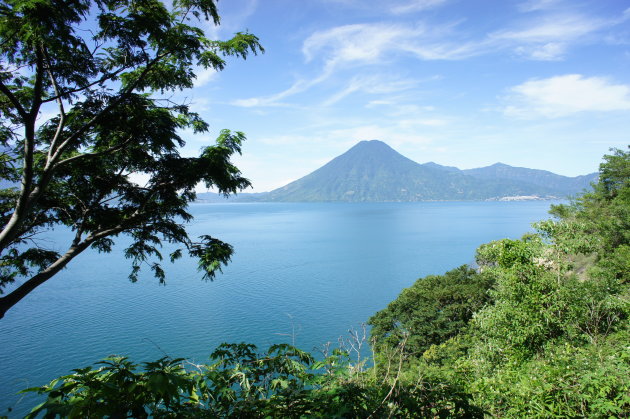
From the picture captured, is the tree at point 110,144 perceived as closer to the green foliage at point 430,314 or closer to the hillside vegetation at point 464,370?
the hillside vegetation at point 464,370

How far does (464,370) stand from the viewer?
845cm

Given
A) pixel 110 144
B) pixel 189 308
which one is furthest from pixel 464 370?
pixel 189 308

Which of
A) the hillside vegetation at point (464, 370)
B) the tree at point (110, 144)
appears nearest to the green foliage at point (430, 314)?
the hillside vegetation at point (464, 370)

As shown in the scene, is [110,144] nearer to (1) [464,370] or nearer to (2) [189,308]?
(1) [464,370]

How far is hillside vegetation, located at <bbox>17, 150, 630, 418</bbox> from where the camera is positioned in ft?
6.19

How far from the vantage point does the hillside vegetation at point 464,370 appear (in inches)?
74.3

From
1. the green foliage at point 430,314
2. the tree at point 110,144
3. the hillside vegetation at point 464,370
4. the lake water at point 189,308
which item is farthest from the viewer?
the green foliage at point 430,314

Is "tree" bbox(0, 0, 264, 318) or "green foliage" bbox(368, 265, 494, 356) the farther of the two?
"green foliage" bbox(368, 265, 494, 356)

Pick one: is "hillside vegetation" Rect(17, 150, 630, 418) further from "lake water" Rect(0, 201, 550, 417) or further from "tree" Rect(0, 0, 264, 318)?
"lake water" Rect(0, 201, 550, 417)

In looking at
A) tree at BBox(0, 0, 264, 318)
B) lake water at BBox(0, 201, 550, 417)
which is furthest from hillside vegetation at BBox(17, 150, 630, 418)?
lake water at BBox(0, 201, 550, 417)

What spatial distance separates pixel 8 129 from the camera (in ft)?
17.6

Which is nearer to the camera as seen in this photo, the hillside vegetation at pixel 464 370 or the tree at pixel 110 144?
the hillside vegetation at pixel 464 370

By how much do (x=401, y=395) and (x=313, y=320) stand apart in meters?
22.9

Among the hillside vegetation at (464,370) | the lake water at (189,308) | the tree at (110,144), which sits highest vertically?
the tree at (110,144)
